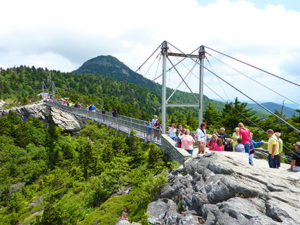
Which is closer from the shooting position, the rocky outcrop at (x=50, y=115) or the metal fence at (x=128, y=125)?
the metal fence at (x=128, y=125)

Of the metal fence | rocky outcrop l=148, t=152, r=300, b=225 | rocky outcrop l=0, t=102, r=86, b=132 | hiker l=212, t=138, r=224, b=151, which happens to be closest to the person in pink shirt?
hiker l=212, t=138, r=224, b=151

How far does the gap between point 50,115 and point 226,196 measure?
40.8 meters

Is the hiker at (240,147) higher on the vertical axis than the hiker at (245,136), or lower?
lower

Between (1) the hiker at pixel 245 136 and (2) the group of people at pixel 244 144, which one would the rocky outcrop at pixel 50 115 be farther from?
(1) the hiker at pixel 245 136

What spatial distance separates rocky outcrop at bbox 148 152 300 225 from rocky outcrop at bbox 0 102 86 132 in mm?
36813

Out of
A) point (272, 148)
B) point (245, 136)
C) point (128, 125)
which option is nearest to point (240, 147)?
point (245, 136)

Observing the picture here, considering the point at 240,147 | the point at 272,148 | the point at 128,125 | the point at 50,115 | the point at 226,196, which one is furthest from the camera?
the point at 50,115

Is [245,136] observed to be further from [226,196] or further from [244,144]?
[226,196]

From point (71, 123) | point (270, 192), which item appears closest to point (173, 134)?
point (270, 192)

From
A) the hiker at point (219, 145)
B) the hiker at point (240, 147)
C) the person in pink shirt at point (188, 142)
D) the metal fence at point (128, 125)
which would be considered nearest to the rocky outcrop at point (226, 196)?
the hiker at point (240, 147)

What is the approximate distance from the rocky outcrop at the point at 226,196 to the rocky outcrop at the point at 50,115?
121 feet

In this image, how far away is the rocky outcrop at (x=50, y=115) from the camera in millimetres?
37378

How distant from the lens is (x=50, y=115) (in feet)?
124

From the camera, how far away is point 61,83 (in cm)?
14025
